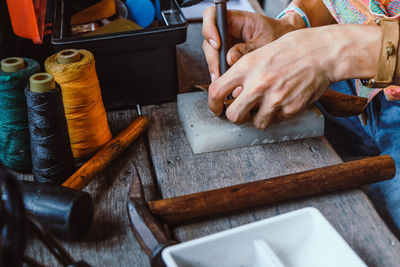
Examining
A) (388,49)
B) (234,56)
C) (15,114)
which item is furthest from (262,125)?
(15,114)

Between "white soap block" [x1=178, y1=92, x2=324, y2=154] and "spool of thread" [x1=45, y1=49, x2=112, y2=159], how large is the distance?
0.22 m

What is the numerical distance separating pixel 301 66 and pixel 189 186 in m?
0.36

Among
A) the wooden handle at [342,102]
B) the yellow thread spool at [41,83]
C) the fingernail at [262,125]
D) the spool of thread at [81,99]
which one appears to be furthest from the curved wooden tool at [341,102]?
the yellow thread spool at [41,83]

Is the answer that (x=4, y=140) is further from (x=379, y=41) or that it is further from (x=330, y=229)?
(x=379, y=41)

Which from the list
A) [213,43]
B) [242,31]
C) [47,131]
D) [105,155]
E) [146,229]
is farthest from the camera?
[242,31]

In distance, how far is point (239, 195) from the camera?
0.75 m

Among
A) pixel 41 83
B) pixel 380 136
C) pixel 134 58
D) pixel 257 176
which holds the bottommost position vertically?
pixel 380 136

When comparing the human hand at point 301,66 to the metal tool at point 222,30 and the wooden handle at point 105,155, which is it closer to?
the metal tool at point 222,30

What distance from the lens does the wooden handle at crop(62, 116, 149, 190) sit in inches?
32.7

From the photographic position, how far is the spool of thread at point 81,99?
0.84m

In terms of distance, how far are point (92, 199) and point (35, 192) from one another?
0.13 metres

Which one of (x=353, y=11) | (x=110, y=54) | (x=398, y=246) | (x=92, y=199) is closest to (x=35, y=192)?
(x=92, y=199)

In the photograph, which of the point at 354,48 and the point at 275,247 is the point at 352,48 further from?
the point at 275,247

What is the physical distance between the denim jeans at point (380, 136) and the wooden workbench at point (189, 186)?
22 cm
